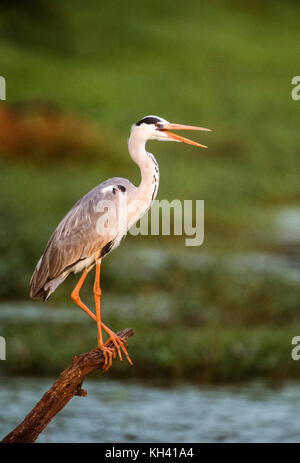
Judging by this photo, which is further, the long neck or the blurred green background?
the blurred green background

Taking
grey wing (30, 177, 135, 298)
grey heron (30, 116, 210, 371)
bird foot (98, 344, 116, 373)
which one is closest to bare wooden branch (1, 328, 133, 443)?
bird foot (98, 344, 116, 373)

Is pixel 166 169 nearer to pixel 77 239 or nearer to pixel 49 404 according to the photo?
pixel 77 239

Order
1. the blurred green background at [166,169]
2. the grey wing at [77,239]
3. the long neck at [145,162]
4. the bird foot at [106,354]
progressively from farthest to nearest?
the blurred green background at [166,169], the grey wing at [77,239], the long neck at [145,162], the bird foot at [106,354]

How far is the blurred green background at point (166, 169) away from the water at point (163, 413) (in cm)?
28

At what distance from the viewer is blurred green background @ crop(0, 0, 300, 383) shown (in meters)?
9.32

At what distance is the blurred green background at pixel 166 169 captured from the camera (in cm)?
932

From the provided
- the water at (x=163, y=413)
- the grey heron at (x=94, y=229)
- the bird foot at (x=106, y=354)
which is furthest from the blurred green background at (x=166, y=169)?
the bird foot at (x=106, y=354)

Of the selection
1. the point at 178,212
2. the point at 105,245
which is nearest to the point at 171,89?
the point at 178,212

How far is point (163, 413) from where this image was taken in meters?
8.31

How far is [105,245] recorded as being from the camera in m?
5.13

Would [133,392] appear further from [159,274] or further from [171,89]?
[171,89]

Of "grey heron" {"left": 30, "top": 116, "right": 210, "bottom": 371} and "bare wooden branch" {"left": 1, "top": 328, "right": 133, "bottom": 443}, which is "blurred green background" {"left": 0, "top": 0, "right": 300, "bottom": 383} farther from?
"bare wooden branch" {"left": 1, "top": 328, "right": 133, "bottom": 443}

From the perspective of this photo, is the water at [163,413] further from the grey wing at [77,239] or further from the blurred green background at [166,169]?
the grey wing at [77,239]

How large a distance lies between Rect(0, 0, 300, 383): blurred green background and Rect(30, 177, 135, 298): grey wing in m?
3.87
